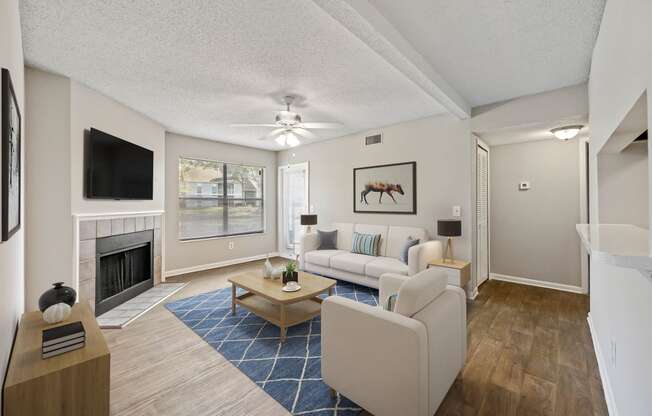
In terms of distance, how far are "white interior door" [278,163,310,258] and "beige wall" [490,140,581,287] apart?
368 cm

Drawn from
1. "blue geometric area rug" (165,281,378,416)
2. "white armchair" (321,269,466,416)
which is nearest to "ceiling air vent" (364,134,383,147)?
"blue geometric area rug" (165,281,378,416)

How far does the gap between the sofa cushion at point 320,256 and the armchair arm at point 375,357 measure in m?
2.54

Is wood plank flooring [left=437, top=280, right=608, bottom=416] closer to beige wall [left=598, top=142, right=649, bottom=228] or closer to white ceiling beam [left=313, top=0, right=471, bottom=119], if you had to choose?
beige wall [left=598, top=142, right=649, bottom=228]

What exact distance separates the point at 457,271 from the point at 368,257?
1274 mm

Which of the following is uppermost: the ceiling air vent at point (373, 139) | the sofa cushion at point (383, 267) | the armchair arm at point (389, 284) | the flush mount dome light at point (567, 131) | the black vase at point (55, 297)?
the ceiling air vent at point (373, 139)

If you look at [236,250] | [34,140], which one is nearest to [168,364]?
[34,140]

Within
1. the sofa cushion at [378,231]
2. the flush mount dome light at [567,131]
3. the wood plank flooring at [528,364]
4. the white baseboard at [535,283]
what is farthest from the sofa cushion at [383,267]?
the flush mount dome light at [567,131]

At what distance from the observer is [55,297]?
6.13 feet

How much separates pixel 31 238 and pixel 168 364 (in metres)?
1.85

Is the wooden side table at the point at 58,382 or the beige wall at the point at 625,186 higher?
the beige wall at the point at 625,186

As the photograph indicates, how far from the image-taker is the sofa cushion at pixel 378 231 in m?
4.33

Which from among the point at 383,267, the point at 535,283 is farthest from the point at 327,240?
the point at 535,283

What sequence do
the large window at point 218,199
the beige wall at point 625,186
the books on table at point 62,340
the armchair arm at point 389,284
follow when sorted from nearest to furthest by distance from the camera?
the books on table at point 62,340
the beige wall at point 625,186
the armchair arm at point 389,284
the large window at point 218,199

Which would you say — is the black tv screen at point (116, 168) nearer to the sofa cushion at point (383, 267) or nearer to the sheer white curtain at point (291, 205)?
the sheer white curtain at point (291, 205)
